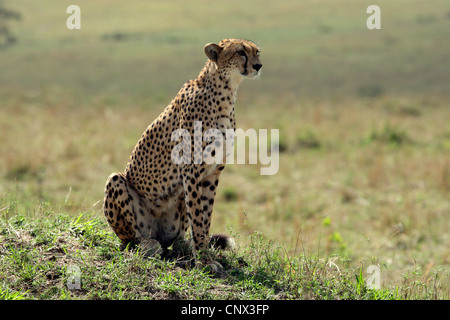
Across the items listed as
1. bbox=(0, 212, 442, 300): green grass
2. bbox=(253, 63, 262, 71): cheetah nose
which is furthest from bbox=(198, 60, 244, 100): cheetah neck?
bbox=(0, 212, 442, 300): green grass

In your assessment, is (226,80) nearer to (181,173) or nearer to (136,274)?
(181,173)

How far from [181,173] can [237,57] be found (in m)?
0.81

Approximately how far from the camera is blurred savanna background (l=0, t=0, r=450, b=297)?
695cm

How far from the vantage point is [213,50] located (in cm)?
379

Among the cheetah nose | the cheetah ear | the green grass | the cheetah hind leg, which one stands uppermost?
the cheetah ear

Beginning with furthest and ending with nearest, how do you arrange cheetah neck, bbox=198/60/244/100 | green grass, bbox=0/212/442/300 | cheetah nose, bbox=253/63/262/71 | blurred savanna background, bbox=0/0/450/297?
1. blurred savanna background, bbox=0/0/450/297
2. cheetah neck, bbox=198/60/244/100
3. cheetah nose, bbox=253/63/262/71
4. green grass, bbox=0/212/442/300

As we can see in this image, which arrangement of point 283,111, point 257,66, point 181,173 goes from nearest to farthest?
1. point 257,66
2. point 181,173
3. point 283,111

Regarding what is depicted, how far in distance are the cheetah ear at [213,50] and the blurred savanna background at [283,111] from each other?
41.5 inches

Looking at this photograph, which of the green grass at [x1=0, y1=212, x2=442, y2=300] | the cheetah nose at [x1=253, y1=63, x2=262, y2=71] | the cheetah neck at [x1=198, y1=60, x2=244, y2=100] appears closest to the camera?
the green grass at [x1=0, y1=212, x2=442, y2=300]

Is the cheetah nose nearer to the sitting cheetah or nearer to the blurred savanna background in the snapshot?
the sitting cheetah

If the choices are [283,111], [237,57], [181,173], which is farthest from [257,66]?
[283,111]

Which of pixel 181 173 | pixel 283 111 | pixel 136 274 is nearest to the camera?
pixel 136 274

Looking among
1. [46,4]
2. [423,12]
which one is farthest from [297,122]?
[46,4]
